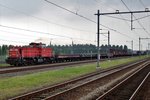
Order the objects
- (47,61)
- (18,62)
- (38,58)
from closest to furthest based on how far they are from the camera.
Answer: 1. (18,62)
2. (38,58)
3. (47,61)

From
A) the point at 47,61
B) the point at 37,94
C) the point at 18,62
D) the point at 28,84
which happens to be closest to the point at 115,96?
the point at 37,94

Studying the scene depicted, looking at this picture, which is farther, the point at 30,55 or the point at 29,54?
the point at 30,55

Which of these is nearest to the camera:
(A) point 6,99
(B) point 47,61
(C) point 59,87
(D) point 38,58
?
(A) point 6,99

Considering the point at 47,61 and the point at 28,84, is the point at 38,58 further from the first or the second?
the point at 28,84

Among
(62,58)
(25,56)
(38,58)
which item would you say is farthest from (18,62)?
(62,58)

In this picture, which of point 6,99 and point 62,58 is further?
point 62,58

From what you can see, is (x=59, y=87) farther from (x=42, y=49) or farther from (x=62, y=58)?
(x=62, y=58)

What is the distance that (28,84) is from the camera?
75.7ft

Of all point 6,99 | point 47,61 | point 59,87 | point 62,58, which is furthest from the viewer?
point 62,58

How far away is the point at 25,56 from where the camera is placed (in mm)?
52375

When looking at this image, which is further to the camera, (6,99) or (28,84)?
(28,84)

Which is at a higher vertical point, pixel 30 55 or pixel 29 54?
pixel 29 54

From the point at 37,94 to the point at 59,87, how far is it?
4199mm

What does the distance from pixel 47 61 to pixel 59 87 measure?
39.2 m
